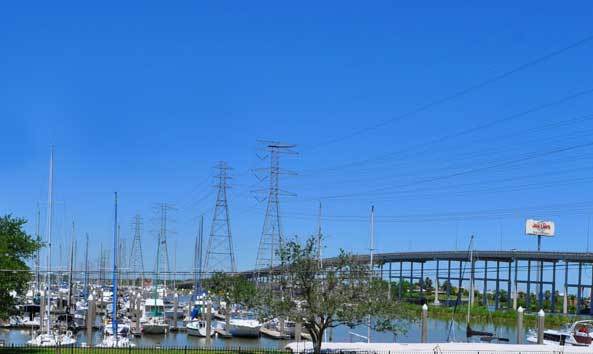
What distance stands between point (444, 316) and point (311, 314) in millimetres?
109754

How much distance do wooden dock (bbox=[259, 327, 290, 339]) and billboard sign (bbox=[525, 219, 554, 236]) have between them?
8452 cm

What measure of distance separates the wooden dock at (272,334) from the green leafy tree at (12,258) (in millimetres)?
39053

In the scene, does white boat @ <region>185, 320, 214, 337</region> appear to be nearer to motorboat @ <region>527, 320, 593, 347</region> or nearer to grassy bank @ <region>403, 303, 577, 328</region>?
motorboat @ <region>527, 320, 593, 347</region>

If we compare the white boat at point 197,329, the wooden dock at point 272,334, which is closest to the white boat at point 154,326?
the white boat at point 197,329

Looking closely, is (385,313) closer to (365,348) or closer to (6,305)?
(365,348)

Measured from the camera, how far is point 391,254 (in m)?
183

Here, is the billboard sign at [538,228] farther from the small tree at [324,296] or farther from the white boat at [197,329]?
the small tree at [324,296]

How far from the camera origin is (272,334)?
290ft

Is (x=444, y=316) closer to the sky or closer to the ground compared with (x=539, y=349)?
closer to the ground

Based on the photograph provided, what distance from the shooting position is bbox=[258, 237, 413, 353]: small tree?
4281cm

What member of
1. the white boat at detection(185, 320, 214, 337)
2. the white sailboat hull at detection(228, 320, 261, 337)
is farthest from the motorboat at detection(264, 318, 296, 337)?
the white boat at detection(185, 320, 214, 337)

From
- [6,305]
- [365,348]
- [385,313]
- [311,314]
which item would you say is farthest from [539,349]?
[6,305]

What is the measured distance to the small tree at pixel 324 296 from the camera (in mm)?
42812

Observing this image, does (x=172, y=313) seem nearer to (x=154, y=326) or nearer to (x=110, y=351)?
(x=154, y=326)
